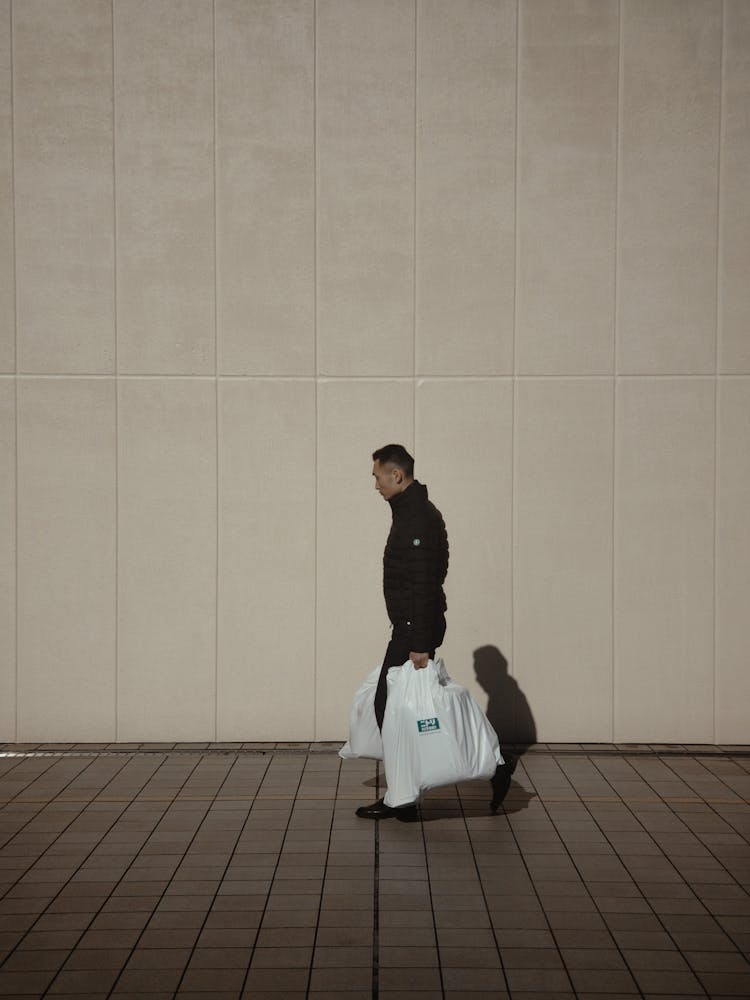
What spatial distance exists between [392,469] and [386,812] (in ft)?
5.64

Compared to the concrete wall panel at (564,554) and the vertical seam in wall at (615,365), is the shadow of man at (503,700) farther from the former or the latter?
the vertical seam in wall at (615,365)

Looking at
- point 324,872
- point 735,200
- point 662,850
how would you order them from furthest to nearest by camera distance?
point 735,200 < point 662,850 < point 324,872

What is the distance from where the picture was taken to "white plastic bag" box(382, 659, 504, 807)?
5.13 m

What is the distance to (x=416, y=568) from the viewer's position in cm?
527

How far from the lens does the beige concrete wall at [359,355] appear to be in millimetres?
7016

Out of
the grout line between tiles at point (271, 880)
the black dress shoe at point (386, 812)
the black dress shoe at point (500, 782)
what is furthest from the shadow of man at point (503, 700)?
the black dress shoe at point (386, 812)

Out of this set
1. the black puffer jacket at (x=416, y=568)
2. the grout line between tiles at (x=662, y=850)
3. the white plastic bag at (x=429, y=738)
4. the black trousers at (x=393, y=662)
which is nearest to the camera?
the grout line between tiles at (x=662, y=850)

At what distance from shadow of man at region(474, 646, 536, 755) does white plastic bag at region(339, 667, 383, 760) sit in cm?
175

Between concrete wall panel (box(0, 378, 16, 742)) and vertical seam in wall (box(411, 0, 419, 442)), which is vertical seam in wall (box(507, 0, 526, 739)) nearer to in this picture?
vertical seam in wall (box(411, 0, 419, 442))

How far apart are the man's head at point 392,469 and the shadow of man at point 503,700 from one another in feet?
6.91

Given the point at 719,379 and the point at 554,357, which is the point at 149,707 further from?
the point at 719,379

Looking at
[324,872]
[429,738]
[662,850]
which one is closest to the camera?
[324,872]

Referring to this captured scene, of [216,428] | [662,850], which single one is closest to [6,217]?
[216,428]

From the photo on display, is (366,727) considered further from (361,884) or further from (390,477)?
(390,477)
